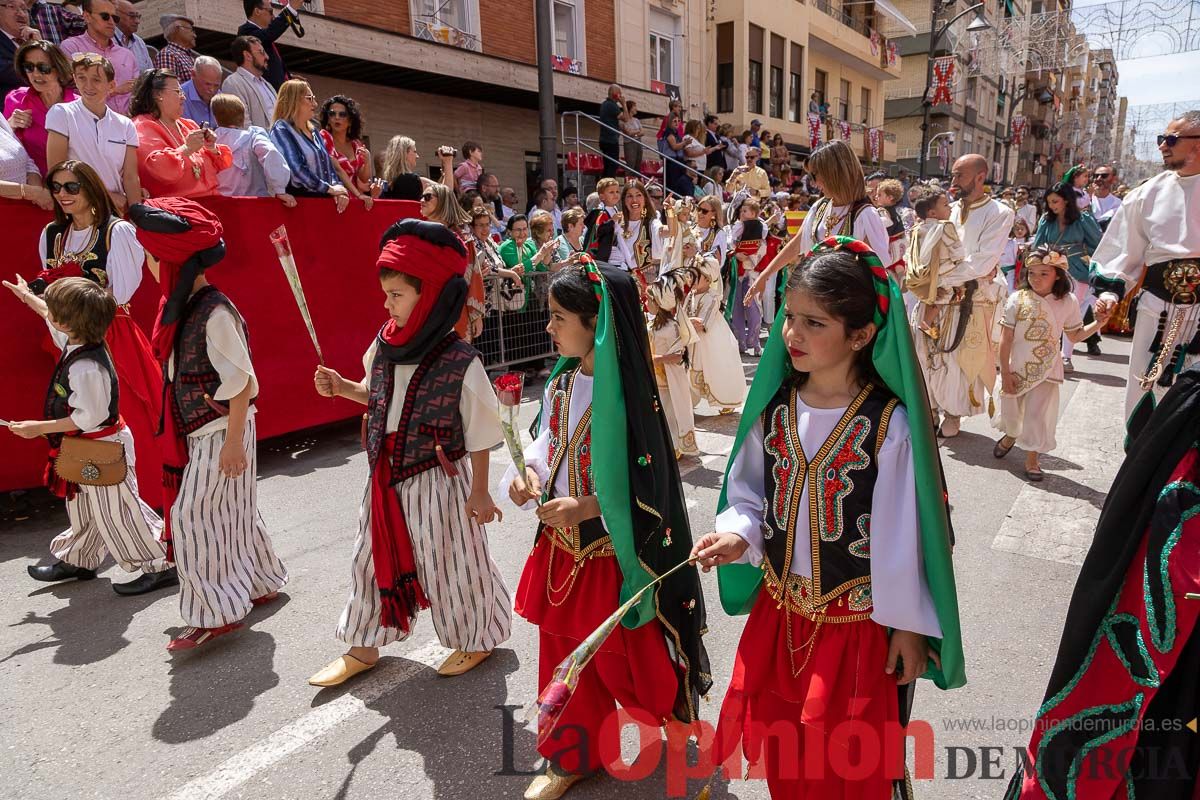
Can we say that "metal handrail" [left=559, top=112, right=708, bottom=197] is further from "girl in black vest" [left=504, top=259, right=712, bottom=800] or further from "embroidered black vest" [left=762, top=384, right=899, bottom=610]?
"embroidered black vest" [left=762, top=384, right=899, bottom=610]

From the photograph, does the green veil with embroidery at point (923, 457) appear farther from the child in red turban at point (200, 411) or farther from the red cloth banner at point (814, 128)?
the red cloth banner at point (814, 128)

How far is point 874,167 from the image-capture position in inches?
1264

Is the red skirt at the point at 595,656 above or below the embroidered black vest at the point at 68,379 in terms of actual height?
below

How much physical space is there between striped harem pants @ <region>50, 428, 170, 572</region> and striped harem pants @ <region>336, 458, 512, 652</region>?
5.19 ft

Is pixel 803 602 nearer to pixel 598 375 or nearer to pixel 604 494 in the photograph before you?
pixel 604 494

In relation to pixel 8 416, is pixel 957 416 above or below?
below

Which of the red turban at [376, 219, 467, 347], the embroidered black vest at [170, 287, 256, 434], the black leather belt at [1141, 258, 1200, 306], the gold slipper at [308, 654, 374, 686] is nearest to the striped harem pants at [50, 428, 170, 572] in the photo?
the embroidered black vest at [170, 287, 256, 434]

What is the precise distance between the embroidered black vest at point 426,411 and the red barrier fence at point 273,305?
2.47 metres

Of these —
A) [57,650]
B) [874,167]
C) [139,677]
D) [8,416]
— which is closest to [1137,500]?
[139,677]

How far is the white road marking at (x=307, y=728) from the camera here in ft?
8.57

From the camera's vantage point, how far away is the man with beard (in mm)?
3863

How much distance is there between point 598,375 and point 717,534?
60cm

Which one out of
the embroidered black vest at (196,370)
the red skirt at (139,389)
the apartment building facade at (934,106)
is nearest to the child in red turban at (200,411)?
the embroidered black vest at (196,370)

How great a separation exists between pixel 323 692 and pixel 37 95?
5016 millimetres
